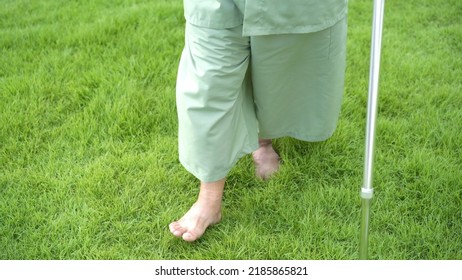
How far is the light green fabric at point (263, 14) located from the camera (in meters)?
1.85

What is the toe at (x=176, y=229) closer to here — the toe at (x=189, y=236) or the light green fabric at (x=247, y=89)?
the toe at (x=189, y=236)

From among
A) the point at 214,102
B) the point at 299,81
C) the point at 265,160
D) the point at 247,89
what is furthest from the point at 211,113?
the point at 265,160

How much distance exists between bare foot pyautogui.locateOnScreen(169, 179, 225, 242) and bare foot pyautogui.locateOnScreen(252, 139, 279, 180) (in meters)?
0.30

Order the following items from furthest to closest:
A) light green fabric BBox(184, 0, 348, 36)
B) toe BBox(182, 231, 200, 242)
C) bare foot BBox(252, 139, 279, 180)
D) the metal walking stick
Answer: bare foot BBox(252, 139, 279, 180), toe BBox(182, 231, 200, 242), light green fabric BBox(184, 0, 348, 36), the metal walking stick

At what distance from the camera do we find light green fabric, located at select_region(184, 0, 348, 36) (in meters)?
1.85

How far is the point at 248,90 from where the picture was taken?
2.21 meters

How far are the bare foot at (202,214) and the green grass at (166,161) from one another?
50 millimetres

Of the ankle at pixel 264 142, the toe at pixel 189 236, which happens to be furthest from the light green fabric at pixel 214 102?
the ankle at pixel 264 142

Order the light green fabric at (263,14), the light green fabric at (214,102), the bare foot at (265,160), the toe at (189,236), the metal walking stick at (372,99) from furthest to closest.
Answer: the bare foot at (265,160) → the toe at (189,236) → the light green fabric at (214,102) → the light green fabric at (263,14) → the metal walking stick at (372,99)

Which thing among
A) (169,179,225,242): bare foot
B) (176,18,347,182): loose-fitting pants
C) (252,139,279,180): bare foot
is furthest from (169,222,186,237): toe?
(252,139,279,180): bare foot

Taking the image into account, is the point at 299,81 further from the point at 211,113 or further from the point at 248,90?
the point at 211,113

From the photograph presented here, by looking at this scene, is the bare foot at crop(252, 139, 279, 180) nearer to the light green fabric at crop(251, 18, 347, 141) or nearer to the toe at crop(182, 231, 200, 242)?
the light green fabric at crop(251, 18, 347, 141)

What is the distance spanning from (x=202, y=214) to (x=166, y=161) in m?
0.44
